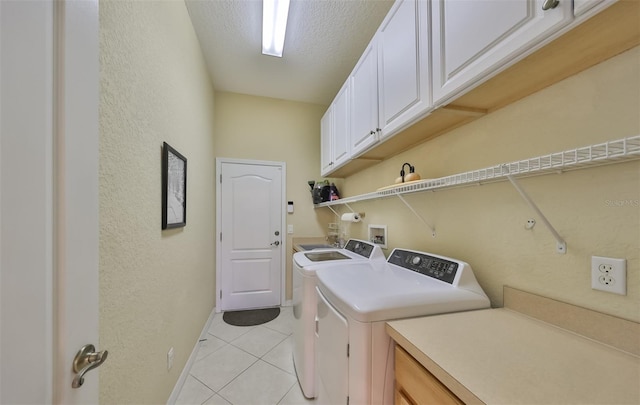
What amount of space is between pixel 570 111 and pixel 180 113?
7.03 ft

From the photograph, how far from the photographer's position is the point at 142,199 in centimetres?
117

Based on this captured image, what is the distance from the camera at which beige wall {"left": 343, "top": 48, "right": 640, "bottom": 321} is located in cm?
73

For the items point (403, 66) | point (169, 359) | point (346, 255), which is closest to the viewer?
point (403, 66)

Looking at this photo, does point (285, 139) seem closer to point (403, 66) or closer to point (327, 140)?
point (327, 140)

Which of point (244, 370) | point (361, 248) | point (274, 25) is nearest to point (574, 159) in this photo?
point (361, 248)

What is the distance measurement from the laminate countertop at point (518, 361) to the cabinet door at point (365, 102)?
3.85ft

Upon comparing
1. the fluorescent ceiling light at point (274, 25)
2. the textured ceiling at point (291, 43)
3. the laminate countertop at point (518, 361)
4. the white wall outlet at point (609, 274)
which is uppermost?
the textured ceiling at point (291, 43)

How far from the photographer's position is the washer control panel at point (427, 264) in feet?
3.88

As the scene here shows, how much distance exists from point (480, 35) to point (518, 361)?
1.08 m

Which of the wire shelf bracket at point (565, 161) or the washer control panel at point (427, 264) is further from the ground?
the wire shelf bracket at point (565, 161)

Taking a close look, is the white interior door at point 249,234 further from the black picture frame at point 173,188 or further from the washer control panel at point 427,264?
the washer control panel at point 427,264

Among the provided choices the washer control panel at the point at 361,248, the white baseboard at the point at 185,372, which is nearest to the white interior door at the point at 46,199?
the white baseboard at the point at 185,372

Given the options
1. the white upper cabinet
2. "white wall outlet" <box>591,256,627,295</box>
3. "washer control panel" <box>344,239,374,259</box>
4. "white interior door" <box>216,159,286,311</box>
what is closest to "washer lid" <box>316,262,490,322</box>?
"white wall outlet" <box>591,256,627,295</box>

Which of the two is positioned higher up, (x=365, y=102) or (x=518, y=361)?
(x=365, y=102)
